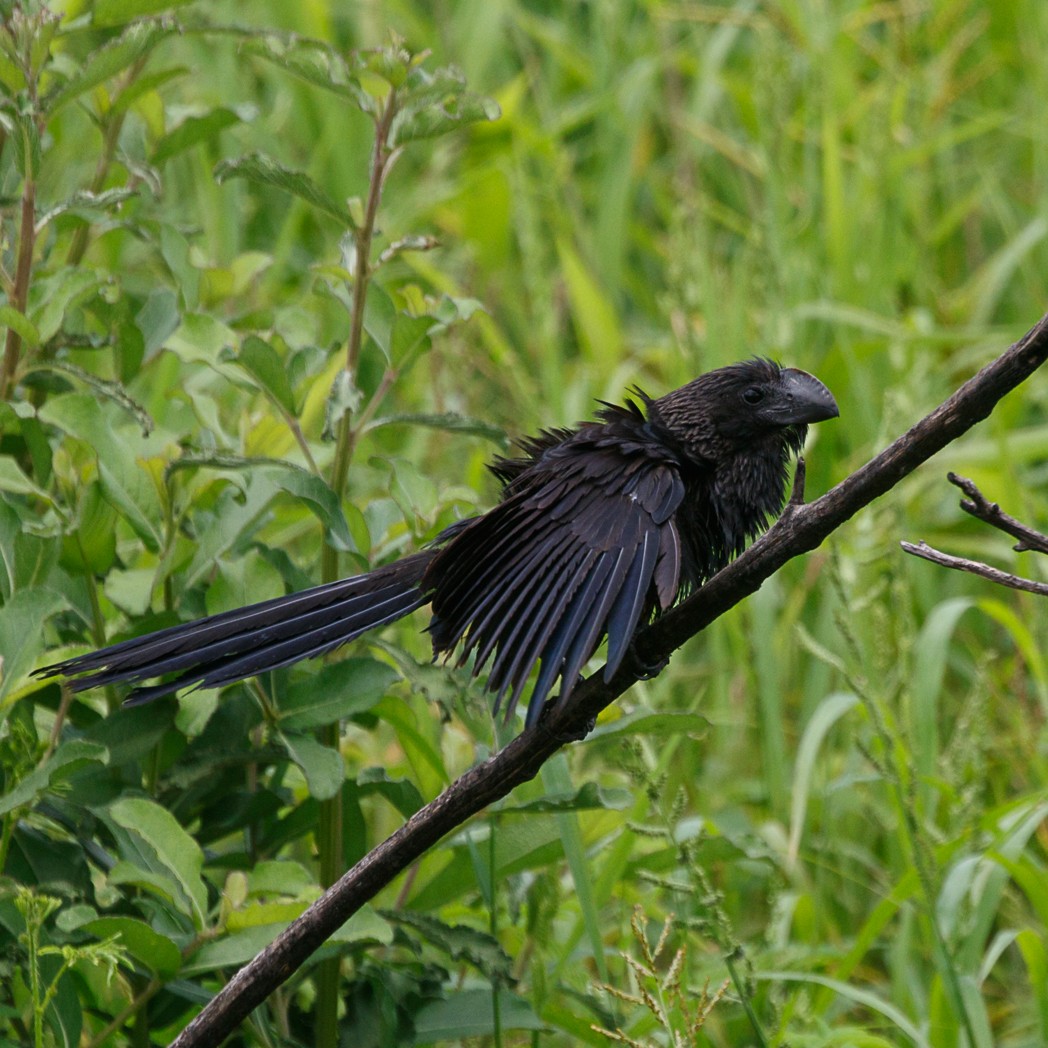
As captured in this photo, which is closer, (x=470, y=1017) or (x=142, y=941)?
(x=142, y=941)

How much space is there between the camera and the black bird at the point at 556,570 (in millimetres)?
1776

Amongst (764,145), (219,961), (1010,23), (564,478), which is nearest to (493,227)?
(764,145)

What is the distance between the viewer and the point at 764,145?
3.74 meters

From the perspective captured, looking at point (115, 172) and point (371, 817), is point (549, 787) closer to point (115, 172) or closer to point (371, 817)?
point (371, 817)

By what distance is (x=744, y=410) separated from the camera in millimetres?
2307

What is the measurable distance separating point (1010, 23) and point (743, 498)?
328 cm

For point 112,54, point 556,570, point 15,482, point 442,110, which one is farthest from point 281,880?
point 112,54

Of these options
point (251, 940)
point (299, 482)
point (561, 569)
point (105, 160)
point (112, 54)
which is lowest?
point (251, 940)

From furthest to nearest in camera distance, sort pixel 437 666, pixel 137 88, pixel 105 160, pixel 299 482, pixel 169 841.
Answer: pixel 105 160 → pixel 137 88 → pixel 437 666 → pixel 299 482 → pixel 169 841

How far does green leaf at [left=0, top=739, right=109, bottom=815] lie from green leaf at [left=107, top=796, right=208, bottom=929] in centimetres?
8

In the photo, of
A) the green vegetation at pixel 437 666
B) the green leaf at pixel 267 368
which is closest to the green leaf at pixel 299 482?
the green vegetation at pixel 437 666

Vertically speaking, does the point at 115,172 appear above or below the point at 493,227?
below

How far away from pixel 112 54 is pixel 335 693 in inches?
35.7

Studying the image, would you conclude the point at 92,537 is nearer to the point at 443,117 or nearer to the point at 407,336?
the point at 407,336
